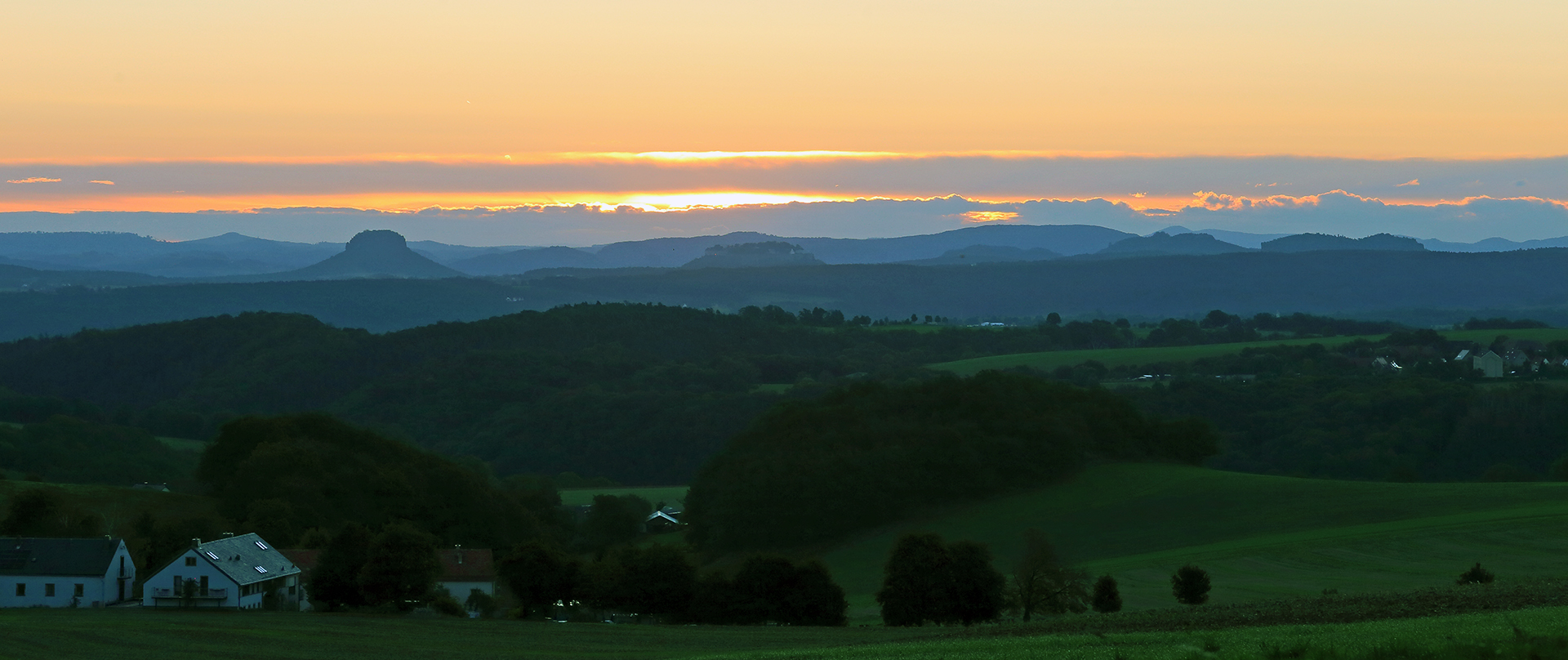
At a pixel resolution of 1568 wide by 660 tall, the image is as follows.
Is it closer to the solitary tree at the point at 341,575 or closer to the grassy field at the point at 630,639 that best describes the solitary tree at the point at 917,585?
the grassy field at the point at 630,639

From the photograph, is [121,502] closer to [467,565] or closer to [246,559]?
[467,565]

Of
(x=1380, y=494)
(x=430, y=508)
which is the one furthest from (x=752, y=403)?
(x=1380, y=494)

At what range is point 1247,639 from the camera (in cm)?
2175

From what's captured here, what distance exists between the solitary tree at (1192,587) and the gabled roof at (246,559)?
996 inches

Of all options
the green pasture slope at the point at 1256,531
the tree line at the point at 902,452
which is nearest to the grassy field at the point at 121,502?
the tree line at the point at 902,452

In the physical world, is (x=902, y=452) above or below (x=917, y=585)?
below

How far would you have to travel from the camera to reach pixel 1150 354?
152m

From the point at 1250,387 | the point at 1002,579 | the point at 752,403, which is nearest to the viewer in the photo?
the point at 1002,579

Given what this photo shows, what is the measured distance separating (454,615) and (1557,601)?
2704 cm

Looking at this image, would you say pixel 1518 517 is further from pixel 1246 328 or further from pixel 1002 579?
pixel 1246 328

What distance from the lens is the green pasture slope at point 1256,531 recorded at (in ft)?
139

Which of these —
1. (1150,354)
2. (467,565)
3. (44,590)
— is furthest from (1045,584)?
(1150,354)

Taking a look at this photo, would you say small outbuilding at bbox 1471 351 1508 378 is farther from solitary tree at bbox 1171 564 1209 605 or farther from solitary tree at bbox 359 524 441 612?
solitary tree at bbox 359 524 441 612

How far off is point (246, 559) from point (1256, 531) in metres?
35.5
